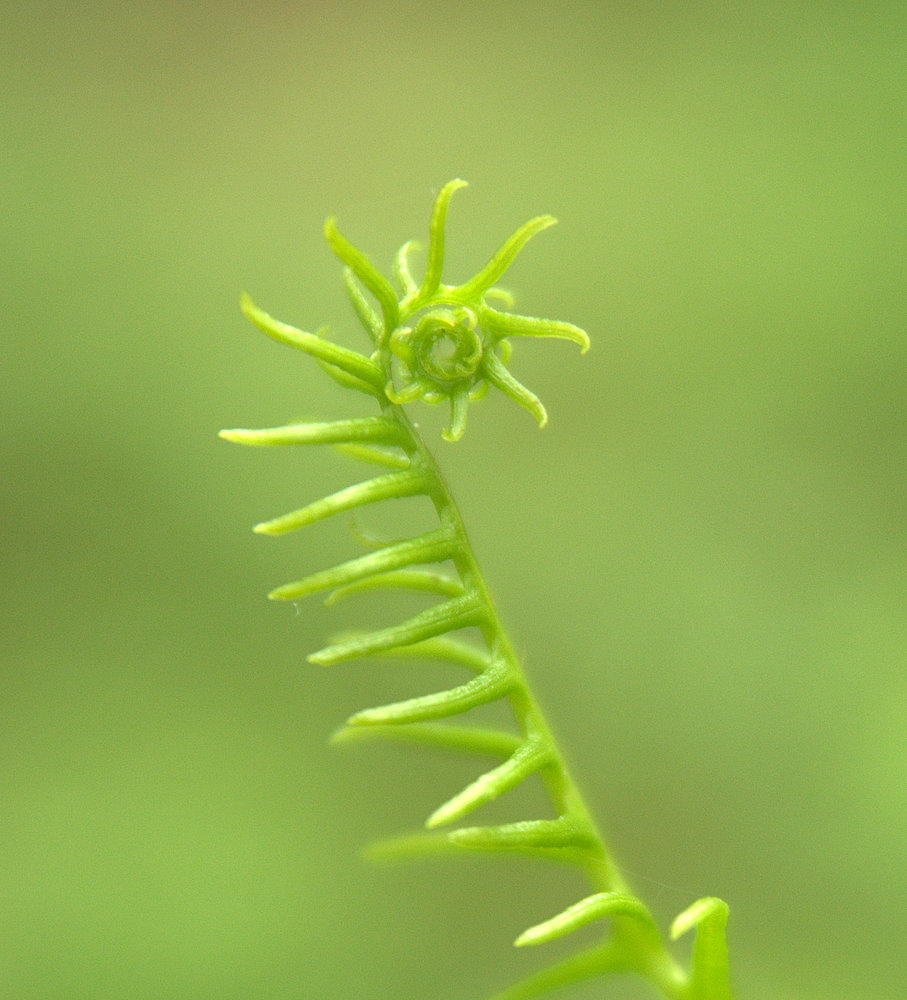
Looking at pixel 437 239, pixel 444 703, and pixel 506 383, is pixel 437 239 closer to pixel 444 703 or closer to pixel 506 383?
pixel 506 383

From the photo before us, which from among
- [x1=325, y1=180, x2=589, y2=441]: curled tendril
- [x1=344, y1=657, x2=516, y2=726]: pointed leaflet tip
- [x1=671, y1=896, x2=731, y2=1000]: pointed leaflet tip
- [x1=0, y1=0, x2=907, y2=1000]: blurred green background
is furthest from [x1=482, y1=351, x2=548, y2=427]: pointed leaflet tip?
[x1=0, y1=0, x2=907, y2=1000]: blurred green background

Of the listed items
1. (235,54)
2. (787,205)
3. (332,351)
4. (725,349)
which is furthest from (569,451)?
(235,54)

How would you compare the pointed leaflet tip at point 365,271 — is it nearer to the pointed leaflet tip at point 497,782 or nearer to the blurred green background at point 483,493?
the pointed leaflet tip at point 497,782

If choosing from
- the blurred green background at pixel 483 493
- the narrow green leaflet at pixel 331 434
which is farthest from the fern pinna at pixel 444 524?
the blurred green background at pixel 483 493

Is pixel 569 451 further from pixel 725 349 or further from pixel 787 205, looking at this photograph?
pixel 787 205

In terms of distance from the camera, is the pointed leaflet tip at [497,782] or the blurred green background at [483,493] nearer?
the pointed leaflet tip at [497,782]

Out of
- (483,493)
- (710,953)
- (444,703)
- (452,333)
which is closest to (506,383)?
(452,333)
